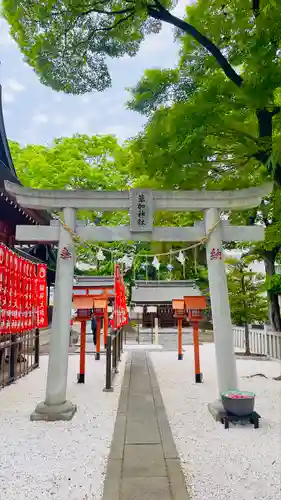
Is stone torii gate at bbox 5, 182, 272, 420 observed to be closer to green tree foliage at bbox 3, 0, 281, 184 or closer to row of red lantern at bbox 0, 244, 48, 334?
green tree foliage at bbox 3, 0, 281, 184

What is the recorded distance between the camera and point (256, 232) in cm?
622

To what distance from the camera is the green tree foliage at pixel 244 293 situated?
12992mm

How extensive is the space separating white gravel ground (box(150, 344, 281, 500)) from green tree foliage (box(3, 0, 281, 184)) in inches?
169

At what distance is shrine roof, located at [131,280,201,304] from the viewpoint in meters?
27.5

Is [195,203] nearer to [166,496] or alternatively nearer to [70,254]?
[70,254]

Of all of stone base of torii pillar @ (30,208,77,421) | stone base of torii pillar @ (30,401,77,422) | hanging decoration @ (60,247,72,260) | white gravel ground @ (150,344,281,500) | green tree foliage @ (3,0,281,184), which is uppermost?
green tree foliage @ (3,0,281,184)

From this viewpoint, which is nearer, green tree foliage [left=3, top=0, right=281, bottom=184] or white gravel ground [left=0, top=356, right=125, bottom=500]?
white gravel ground [left=0, top=356, right=125, bottom=500]

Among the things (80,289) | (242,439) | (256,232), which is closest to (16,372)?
(242,439)

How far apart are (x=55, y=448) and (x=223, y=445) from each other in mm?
2196

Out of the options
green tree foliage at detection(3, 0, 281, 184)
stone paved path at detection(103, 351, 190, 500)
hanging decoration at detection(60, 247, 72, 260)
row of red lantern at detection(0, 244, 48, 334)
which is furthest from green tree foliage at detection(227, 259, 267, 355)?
hanging decoration at detection(60, 247, 72, 260)

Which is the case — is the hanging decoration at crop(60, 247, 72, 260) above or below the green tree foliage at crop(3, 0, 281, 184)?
below

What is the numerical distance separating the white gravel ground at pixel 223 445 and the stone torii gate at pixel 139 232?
83 cm

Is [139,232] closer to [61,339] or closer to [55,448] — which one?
[61,339]

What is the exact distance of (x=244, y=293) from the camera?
43.2ft
